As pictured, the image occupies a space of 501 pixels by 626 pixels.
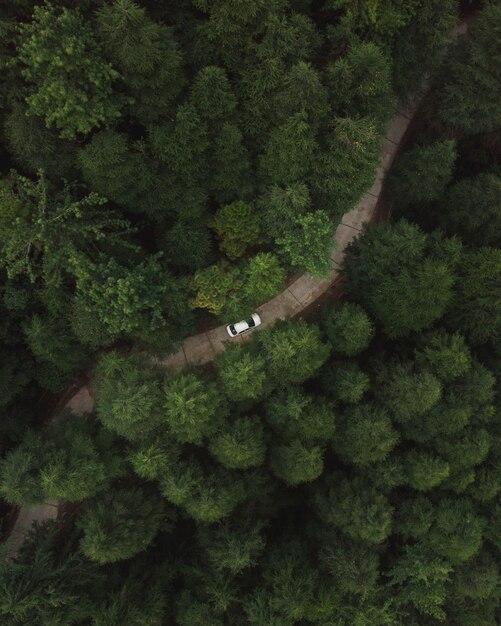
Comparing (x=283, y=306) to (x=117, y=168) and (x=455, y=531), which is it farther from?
(x=455, y=531)

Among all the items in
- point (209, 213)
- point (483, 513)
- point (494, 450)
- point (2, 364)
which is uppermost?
point (209, 213)

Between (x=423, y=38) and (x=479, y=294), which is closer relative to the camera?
(x=423, y=38)

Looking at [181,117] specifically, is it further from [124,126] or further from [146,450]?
[146,450]

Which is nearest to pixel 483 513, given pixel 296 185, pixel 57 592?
pixel 296 185

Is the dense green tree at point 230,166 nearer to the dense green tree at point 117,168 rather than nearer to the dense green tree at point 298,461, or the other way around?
the dense green tree at point 117,168

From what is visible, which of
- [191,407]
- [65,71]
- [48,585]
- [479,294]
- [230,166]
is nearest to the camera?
[65,71]

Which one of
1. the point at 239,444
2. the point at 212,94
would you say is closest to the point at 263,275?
the point at 239,444

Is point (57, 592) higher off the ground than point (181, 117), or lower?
lower
